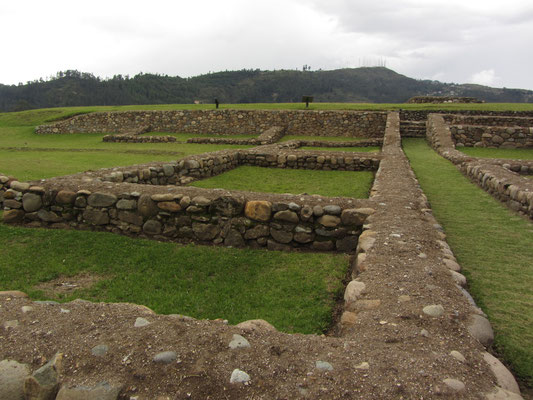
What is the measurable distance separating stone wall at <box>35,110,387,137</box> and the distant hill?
55.2m

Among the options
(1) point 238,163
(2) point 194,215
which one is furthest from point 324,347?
(1) point 238,163

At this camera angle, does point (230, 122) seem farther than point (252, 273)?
Yes

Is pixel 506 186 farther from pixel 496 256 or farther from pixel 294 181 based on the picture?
pixel 294 181

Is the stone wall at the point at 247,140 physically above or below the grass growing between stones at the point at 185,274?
above

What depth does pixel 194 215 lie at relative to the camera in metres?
5.41

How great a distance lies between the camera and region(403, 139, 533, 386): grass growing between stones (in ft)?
9.57

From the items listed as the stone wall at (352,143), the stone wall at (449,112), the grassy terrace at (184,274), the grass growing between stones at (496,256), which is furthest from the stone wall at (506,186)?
the stone wall at (449,112)

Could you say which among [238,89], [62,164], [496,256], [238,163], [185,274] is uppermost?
[238,89]

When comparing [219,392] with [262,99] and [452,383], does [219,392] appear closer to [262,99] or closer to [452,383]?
[452,383]

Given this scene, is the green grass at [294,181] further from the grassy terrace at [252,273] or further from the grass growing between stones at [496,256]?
the grassy terrace at [252,273]

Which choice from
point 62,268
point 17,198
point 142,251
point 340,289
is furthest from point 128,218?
point 340,289

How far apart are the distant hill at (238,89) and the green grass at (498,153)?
76678 millimetres

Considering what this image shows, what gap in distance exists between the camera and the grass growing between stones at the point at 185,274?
365 cm

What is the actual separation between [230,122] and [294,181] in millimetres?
14307
